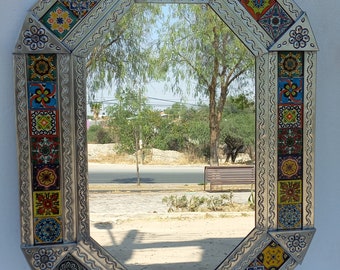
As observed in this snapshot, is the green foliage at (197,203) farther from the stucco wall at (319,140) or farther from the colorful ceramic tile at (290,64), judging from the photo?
the colorful ceramic tile at (290,64)

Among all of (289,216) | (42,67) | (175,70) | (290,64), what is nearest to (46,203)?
(42,67)

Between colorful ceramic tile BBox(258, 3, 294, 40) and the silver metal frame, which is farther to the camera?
colorful ceramic tile BBox(258, 3, 294, 40)

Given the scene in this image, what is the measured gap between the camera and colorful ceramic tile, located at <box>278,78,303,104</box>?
1.98 meters

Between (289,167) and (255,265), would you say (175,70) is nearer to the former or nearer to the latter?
(289,167)

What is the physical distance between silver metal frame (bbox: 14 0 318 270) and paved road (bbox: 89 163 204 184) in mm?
58

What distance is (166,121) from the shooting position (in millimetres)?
1975

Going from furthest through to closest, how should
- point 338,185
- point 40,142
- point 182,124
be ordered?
point 338,185
point 182,124
point 40,142

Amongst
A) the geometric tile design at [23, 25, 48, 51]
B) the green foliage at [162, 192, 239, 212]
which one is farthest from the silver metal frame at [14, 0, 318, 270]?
the green foliage at [162, 192, 239, 212]

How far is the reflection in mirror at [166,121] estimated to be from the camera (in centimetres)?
194

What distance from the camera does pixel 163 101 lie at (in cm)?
196

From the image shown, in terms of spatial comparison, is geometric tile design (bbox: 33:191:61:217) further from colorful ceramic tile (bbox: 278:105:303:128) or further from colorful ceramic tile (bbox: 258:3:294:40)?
colorful ceramic tile (bbox: 258:3:294:40)

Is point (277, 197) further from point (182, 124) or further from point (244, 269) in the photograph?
Answer: point (182, 124)

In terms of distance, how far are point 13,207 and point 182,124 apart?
79 centimetres

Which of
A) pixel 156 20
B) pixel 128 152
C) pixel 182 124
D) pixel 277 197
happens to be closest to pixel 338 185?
pixel 277 197
